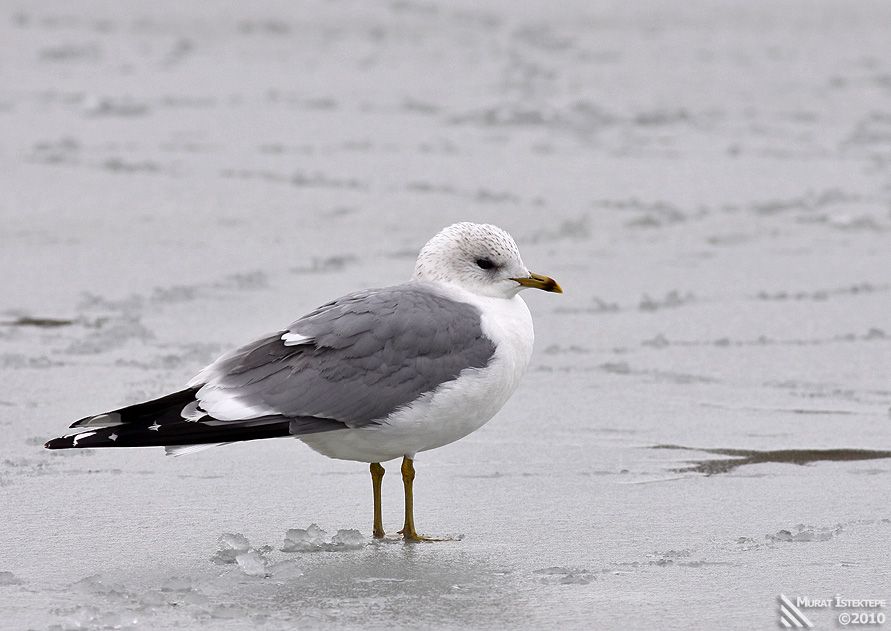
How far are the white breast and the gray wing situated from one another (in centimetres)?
3

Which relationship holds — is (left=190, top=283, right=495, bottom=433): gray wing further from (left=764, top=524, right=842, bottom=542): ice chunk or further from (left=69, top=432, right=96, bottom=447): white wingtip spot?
(left=764, top=524, right=842, bottom=542): ice chunk

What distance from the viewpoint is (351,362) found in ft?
13.3

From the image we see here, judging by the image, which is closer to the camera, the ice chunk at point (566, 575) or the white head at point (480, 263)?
the ice chunk at point (566, 575)

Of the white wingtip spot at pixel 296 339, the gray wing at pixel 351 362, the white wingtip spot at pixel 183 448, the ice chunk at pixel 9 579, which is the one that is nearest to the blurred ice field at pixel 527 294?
the ice chunk at pixel 9 579

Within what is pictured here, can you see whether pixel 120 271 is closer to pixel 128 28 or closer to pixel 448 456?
pixel 448 456

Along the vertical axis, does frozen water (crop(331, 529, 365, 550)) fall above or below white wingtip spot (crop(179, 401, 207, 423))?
below

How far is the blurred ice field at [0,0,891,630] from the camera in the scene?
145 inches

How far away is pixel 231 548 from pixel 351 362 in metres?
0.60

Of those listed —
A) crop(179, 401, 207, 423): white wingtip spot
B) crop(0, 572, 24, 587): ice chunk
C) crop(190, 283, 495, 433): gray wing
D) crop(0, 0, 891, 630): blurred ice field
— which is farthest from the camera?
crop(190, 283, 495, 433): gray wing

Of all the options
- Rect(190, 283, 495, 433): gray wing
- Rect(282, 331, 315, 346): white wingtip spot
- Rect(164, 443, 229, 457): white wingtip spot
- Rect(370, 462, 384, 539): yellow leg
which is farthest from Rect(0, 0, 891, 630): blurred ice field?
Rect(282, 331, 315, 346): white wingtip spot

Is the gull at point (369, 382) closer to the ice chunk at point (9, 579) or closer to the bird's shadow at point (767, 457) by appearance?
the ice chunk at point (9, 579)

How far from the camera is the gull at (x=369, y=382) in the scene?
12.8 feet

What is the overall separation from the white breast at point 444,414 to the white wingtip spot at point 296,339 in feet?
0.80

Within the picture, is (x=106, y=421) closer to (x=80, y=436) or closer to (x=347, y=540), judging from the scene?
(x=80, y=436)
